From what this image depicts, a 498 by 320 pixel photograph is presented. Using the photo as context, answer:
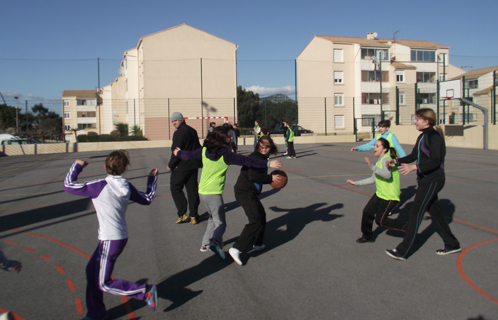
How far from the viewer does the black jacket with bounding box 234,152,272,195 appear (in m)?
4.57

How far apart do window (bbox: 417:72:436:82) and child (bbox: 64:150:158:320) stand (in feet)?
186

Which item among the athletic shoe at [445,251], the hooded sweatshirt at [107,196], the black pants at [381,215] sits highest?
the hooded sweatshirt at [107,196]

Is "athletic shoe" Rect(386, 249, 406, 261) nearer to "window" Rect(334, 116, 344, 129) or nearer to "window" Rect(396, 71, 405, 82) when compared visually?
"window" Rect(334, 116, 344, 129)

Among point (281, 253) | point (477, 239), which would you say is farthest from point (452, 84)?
point (281, 253)

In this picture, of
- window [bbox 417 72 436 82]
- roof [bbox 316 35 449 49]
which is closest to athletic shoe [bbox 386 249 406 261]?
roof [bbox 316 35 449 49]

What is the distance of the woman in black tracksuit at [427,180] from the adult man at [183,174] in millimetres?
3166

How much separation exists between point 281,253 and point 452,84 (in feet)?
81.9

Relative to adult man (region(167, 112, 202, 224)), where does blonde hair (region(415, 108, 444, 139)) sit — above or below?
above

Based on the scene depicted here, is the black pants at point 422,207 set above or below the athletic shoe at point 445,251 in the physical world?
above

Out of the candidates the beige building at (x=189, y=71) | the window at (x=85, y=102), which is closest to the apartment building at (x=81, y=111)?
the window at (x=85, y=102)

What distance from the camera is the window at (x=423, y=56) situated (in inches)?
2096

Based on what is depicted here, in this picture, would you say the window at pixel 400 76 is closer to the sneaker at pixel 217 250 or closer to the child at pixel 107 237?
the sneaker at pixel 217 250

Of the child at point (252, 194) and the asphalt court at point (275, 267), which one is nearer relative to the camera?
the asphalt court at point (275, 267)

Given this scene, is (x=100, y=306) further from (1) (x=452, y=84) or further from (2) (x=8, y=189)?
(1) (x=452, y=84)
